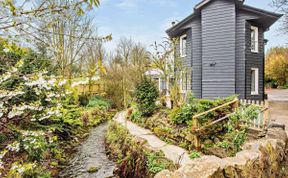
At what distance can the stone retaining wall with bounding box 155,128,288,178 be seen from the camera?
175 cm

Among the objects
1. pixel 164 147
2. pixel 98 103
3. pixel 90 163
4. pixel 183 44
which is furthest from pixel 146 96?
pixel 98 103

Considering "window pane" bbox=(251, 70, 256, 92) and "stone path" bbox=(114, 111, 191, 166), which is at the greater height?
"window pane" bbox=(251, 70, 256, 92)

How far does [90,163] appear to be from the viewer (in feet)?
17.9

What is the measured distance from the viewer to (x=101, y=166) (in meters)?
5.25

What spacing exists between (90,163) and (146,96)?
11.7 ft

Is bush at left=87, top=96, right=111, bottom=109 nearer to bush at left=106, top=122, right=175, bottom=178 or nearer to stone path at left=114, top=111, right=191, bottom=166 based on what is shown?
stone path at left=114, top=111, right=191, bottom=166

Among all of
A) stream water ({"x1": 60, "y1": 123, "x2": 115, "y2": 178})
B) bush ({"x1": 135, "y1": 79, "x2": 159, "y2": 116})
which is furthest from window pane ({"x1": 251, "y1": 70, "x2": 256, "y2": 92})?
stream water ({"x1": 60, "y1": 123, "x2": 115, "y2": 178})

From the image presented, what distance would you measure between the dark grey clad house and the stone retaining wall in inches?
239

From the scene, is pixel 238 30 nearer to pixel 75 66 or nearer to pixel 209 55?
pixel 209 55

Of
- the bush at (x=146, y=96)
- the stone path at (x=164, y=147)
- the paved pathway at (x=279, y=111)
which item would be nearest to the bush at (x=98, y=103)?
the bush at (x=146, y=96)

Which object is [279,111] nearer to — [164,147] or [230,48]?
[230,48]

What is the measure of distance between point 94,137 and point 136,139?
2825 mm

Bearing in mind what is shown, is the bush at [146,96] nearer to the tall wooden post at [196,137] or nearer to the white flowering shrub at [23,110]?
the tall wooden post at [196,137]

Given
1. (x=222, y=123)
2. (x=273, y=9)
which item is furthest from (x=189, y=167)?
(x=273, y=9)
